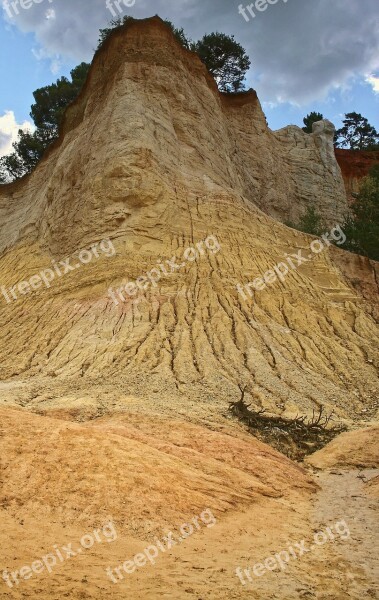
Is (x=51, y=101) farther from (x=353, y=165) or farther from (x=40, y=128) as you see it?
(x=353, y=165)

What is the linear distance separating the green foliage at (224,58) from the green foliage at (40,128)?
8296 millimetres

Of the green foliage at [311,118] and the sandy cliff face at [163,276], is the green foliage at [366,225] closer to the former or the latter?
the sandy cliff face at [163,276]

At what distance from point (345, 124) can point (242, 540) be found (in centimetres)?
5152

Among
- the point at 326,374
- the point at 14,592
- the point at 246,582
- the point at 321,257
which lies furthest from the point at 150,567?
the point at 321,257

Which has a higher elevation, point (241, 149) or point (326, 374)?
point (241, 149)

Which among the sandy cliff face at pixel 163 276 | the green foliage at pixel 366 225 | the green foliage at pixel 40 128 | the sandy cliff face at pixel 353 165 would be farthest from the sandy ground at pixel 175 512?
the sandy cliff face at pixel 353 165

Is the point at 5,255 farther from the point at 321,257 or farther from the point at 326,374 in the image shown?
the point at 326,374

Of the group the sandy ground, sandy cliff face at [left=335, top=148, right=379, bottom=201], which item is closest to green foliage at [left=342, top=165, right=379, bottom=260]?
sandy cliff face at [left=335, top=148, right=379, bottom=201]

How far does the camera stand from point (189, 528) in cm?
574

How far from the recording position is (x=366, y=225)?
1011 inches

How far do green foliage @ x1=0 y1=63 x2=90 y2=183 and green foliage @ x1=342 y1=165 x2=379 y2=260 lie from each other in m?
20.2

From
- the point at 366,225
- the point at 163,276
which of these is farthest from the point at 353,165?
the point at 163,276

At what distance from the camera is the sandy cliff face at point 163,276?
507 inches

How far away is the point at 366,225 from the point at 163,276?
13.4 meters
